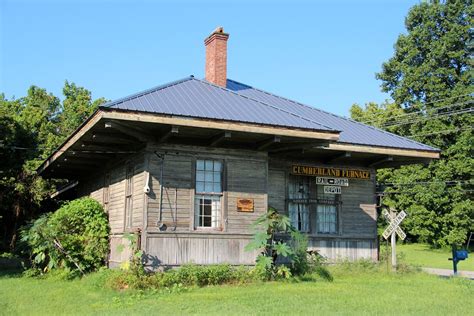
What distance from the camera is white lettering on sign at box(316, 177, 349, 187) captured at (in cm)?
1631

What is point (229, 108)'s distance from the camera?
45.3 ft

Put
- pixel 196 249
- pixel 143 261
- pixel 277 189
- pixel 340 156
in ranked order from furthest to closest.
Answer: pixel 340 156 < pixel 277 189 < pixel 196 249 < pixel 143 261

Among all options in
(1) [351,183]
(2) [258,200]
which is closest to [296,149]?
(2) [258,200]

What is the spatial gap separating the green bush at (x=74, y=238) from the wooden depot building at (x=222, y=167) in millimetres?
483

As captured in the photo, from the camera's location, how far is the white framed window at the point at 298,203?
16239 millimetres

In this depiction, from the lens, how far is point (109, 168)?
702 inches

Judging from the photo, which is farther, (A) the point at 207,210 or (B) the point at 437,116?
(B) the point at 437,116

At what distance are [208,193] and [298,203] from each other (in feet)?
11.9

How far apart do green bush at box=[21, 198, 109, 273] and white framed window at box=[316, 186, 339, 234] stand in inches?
255

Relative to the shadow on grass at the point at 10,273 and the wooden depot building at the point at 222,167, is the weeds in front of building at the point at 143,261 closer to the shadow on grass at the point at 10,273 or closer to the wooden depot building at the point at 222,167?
the wooden depot building at the point at 222,167

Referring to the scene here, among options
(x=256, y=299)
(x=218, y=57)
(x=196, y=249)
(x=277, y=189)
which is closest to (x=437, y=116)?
(x=218, y=57)

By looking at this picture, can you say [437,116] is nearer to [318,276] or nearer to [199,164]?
[318,276]

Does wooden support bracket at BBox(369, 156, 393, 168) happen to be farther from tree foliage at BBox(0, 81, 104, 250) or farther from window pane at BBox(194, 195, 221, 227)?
tree foliage at BBox(0, 81, 104, 250)

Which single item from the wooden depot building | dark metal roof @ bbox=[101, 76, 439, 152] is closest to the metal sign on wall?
the wooden depot building
